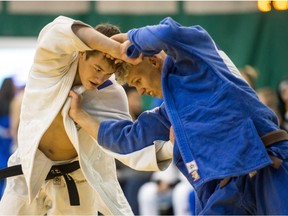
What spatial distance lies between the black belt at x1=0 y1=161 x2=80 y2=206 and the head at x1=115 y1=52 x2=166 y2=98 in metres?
0.66

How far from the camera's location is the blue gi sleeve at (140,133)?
3.39 meters

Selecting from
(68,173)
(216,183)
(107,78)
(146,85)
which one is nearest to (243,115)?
(216,183)

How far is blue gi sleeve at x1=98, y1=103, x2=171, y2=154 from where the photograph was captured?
11.1 ft

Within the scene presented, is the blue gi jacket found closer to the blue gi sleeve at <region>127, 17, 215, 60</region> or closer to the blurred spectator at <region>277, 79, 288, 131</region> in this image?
the blue gi sleeve at <region>127, 17, 215, 60</region>

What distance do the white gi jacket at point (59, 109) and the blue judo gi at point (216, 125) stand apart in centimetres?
45

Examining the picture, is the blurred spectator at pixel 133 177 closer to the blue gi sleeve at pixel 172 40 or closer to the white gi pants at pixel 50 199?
the white gi pants at pixel 50 199

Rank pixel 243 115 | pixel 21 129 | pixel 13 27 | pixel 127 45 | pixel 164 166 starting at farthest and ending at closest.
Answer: pixel 13 27 → pixel 21 129 → pixel 164 166 → pixel 127 45 → pixel 243 115

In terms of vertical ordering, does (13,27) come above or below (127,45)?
below

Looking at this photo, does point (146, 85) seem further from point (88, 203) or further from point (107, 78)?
point (88, 203)

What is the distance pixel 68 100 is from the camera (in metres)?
3.61

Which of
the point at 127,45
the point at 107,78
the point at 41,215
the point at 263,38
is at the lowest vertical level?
the point at 263,38

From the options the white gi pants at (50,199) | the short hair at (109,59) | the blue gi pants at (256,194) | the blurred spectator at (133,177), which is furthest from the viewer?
the blurred spectator at (133,177)

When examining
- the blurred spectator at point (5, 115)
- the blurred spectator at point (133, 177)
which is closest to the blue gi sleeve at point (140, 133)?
the blurred spectator at point (133, 177)

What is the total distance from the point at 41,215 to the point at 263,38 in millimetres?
4812
